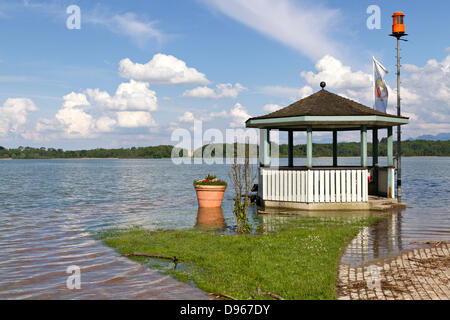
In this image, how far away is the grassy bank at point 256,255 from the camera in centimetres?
648

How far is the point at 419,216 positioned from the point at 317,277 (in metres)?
9.05

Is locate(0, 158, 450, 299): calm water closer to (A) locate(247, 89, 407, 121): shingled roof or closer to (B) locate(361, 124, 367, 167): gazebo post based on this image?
(B) locate(361, 124, 367, 167): gazebo post

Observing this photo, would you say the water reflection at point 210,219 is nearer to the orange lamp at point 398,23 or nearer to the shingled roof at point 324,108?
the shingled roof at point 324,108

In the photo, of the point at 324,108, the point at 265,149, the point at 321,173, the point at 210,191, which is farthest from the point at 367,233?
the point at 210,191

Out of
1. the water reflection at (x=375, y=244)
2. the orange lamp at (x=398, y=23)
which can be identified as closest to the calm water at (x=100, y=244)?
the water reflection at (x=375, y=244)

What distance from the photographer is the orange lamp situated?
57.3 feet

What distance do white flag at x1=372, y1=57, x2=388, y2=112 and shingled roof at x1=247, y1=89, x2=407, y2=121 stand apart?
0.80m

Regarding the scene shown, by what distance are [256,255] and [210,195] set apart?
893cm

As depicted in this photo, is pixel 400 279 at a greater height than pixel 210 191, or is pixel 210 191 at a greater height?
pixel 210 191

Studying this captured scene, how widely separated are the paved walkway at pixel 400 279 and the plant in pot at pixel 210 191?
9.63 meters

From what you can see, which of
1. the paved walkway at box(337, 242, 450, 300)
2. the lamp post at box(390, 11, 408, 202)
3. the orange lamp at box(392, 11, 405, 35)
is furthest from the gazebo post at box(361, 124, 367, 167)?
the paved walkway at box(337, 242, 450, 300)

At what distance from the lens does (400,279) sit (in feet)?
21.4

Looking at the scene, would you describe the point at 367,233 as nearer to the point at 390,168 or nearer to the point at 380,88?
the point at 390,168
